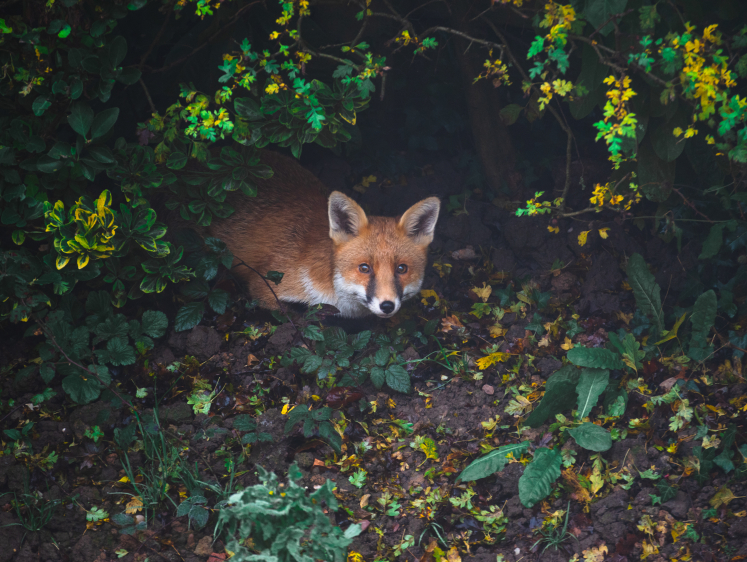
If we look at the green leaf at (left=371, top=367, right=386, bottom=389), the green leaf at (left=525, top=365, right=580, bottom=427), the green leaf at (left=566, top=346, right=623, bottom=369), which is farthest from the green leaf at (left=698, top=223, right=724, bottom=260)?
the green leaf at (left=371, top=367, right=386, bottom=389)

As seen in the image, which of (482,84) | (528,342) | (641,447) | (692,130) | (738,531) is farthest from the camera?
(482,84)

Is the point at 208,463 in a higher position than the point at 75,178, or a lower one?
lower

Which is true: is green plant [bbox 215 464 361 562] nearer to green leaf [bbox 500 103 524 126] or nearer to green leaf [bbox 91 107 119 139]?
green leaf [bbox 91 107 119 139]

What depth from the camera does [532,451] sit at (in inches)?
116

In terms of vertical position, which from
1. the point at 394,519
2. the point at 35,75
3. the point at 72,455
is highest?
the point at 35,75

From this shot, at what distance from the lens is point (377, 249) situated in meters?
3.65

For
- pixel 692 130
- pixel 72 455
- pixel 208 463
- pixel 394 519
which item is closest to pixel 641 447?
pixel 394 519

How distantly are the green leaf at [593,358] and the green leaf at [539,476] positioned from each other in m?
0.56

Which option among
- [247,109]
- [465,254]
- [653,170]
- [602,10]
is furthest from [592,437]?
[247,109]

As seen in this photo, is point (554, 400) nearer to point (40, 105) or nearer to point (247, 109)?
point (247, 109)

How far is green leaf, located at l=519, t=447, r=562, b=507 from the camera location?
8.46ft

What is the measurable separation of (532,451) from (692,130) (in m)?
1.94

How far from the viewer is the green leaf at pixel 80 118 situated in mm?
2775

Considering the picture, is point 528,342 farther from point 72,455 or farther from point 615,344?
point 72,455
